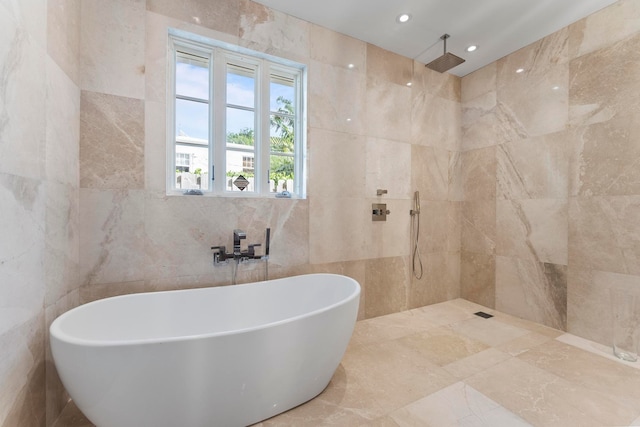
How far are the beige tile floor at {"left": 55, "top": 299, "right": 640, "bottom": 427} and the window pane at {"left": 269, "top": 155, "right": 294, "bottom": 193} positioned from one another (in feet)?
4.84

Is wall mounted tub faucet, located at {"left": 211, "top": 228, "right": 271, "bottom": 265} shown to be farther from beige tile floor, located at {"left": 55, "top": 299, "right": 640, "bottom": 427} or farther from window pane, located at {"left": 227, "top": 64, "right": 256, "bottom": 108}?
window pane, located at {"left": 227, "top": 64, "right": 256, "bottom": 108}

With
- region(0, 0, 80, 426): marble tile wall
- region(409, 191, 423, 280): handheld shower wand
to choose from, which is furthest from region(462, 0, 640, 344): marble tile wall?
region(0, 0, 80, 426): marble tile wall

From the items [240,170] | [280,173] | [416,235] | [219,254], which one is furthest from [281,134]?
[416,235]

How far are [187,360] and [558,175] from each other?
126 inches

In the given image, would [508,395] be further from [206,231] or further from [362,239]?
[206,231]

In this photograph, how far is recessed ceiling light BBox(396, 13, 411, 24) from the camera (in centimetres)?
213

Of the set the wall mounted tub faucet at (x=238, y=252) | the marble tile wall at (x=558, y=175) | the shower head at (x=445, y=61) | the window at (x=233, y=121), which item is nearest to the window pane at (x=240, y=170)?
the window at (x=233, y=121)

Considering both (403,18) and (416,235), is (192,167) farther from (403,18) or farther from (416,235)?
(416,235)

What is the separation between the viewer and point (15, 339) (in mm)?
1017

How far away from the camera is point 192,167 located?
79.4 inches

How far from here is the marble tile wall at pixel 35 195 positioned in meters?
0.98

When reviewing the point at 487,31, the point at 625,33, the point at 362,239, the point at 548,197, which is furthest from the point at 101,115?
the point at 625,33

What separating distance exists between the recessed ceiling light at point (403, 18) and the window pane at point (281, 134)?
1.24 m

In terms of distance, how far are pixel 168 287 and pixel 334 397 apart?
4.33 feet
